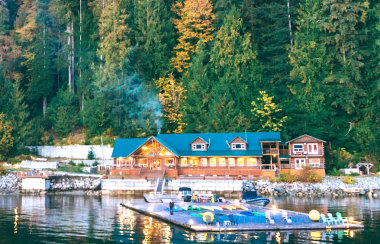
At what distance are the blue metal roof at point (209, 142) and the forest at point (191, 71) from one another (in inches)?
210

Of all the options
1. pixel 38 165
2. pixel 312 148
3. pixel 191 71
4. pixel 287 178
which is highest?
pixel 191 71

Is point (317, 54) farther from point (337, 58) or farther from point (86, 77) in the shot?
point (86, 77)

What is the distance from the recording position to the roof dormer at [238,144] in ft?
A: 191

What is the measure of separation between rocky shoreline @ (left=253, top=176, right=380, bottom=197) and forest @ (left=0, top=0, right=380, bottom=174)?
838cm

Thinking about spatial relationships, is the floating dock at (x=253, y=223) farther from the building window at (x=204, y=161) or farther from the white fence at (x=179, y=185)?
the building window at (x=204, y=161)

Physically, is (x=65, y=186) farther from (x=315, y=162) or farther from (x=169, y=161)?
(x=315, y=162)

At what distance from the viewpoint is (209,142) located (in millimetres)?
60000

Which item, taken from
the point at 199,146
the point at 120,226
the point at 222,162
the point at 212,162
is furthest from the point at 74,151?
the point at 120,226

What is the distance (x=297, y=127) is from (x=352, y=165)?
9291mm

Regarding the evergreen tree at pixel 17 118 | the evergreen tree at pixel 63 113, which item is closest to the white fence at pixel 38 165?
the evergreen tree at pixel 17 118

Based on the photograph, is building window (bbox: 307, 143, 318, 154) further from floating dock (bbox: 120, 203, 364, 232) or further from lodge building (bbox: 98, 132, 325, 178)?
floating dock (bbox: 120, 203, 364, 232)

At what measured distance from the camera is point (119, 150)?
198 ft

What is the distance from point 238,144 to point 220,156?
3.08 metres

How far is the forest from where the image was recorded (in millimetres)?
66438
